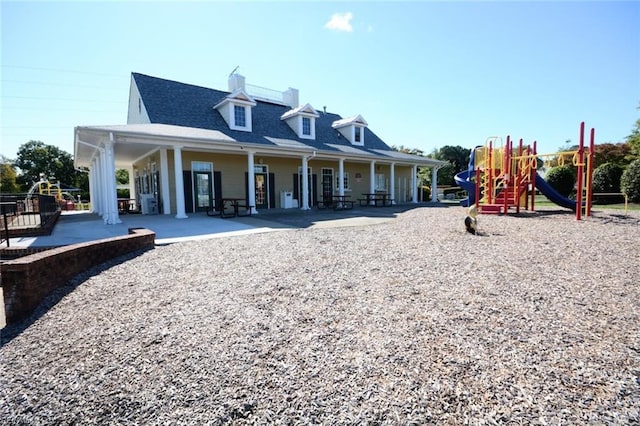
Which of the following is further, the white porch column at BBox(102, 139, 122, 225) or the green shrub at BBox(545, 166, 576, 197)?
the green shrub at BBox(545, 166, 576, 197)

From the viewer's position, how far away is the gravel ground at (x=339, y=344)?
7.08 feet

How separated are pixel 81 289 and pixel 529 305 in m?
5.66

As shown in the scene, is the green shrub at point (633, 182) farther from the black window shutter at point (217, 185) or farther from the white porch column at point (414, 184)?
the black window shutter at point (217, 185)

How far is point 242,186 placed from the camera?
51.0ft

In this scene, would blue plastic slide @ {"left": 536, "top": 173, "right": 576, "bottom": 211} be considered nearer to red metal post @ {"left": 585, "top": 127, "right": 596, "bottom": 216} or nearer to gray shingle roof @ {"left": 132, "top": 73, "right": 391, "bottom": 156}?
red metal post @ {"left": 585, "top": 127, "right": 596, "bottom": 216}

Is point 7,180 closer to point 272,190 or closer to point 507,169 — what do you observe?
point 272,190

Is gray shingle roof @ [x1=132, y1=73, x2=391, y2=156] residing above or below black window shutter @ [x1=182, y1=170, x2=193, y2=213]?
above

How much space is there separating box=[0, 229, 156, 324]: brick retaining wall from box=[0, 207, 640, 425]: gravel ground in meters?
0.20

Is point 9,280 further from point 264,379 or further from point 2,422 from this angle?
point 264,379

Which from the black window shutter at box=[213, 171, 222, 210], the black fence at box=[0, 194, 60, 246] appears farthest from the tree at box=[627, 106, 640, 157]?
the black fence at box=[0, 194, 60, 246]

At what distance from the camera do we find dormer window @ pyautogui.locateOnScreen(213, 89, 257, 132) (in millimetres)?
15180

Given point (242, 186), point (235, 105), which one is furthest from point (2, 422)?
point (235, 105)

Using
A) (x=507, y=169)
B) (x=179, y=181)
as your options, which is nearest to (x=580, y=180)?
(x=507, y=169)

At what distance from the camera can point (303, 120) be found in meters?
18.1
